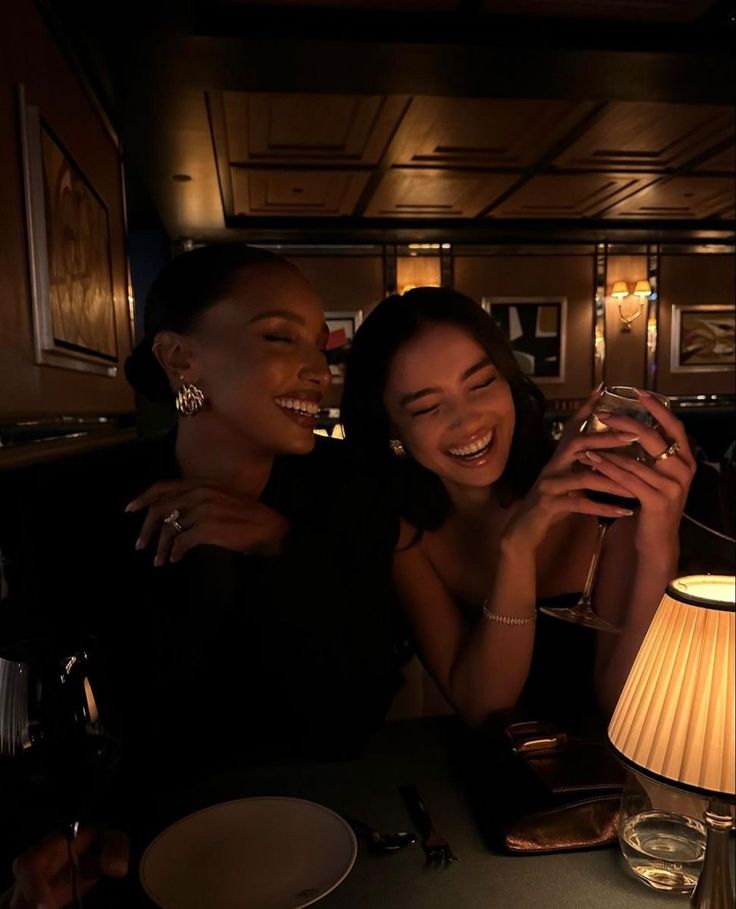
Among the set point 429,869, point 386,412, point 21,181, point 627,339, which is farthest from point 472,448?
point 627,339

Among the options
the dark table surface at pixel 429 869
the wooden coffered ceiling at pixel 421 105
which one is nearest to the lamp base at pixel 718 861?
the dark table surface at pixel 429 869

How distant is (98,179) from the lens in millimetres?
2848

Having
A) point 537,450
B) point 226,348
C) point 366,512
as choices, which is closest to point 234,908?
point 366,512

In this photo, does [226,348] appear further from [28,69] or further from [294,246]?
[294,246]

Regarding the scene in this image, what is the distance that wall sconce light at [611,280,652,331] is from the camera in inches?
297

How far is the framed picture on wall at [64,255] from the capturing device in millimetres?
1759

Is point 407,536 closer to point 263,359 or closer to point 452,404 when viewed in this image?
point 452,404

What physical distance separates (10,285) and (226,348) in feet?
2.37

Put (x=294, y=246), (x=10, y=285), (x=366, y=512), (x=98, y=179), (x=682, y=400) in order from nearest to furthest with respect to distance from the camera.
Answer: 1. (x=366, y=512)
2. (x=10, y=285)
3. (x=98, y=179)
4. (x=294, y=246)
5. (x=682, y=400)

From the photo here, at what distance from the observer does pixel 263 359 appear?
49.0 inches

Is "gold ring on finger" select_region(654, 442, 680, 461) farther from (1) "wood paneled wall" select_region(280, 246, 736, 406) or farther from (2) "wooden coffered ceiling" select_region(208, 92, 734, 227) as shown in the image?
(1) "wood paneled wall" select_region(280, 246, 736, 406)

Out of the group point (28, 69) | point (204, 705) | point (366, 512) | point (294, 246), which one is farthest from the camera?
point (294, 246)

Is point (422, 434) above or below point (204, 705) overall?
above

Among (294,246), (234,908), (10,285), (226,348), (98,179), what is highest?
(294,246)
